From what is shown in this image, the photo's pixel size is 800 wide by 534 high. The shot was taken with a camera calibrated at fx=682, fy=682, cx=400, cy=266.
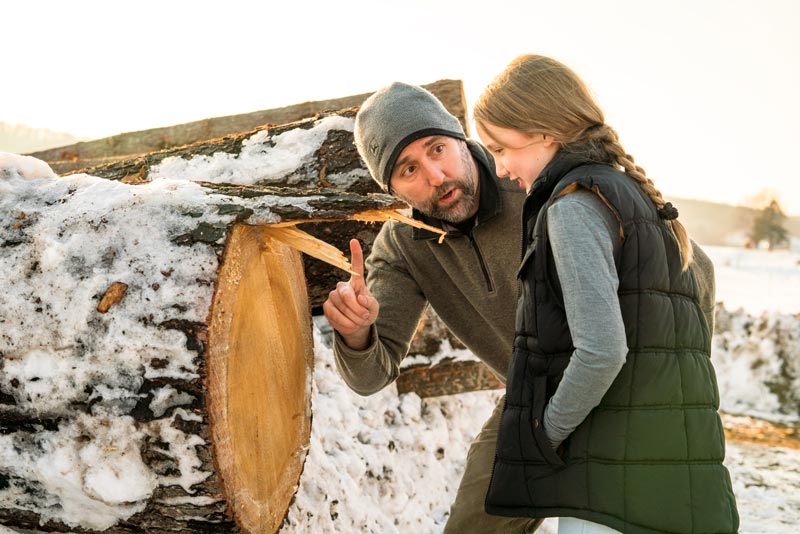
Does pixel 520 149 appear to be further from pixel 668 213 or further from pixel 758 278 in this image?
pixel 758 278

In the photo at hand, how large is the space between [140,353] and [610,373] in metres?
1.24

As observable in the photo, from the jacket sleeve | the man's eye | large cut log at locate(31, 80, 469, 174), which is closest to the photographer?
the jacket sleeve

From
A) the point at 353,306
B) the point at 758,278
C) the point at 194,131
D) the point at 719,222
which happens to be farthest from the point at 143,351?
the point at 719,222

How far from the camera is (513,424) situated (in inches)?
75.4

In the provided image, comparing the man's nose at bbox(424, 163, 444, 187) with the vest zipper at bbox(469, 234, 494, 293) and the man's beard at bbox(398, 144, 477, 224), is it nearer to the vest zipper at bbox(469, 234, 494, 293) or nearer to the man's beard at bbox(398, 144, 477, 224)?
the man's beard at bbox(398, 144, 477, 224)

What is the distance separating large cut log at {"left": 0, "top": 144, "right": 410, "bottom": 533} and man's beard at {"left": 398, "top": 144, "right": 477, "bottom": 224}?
55 centimetres

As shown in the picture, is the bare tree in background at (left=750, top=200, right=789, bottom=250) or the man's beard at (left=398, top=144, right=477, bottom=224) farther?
the bare tree in background at (left=750, top=200, right=789, bottom=250)

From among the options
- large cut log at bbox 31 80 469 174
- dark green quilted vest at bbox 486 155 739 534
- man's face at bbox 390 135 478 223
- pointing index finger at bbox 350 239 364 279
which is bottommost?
dark green quilted vest at bbox 486 155 739 534

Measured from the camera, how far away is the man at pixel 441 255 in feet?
8.51

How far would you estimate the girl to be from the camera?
1.74 m

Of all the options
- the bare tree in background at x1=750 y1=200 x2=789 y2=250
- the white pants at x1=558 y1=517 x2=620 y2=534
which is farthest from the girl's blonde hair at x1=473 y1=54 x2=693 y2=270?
the bare tree in background at x1=750 y1=200 x2=789 y2=250

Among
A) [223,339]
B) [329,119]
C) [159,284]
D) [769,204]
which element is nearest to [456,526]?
[223,339]

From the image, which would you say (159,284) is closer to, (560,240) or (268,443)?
(268,443)

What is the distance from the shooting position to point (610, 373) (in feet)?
5.65
